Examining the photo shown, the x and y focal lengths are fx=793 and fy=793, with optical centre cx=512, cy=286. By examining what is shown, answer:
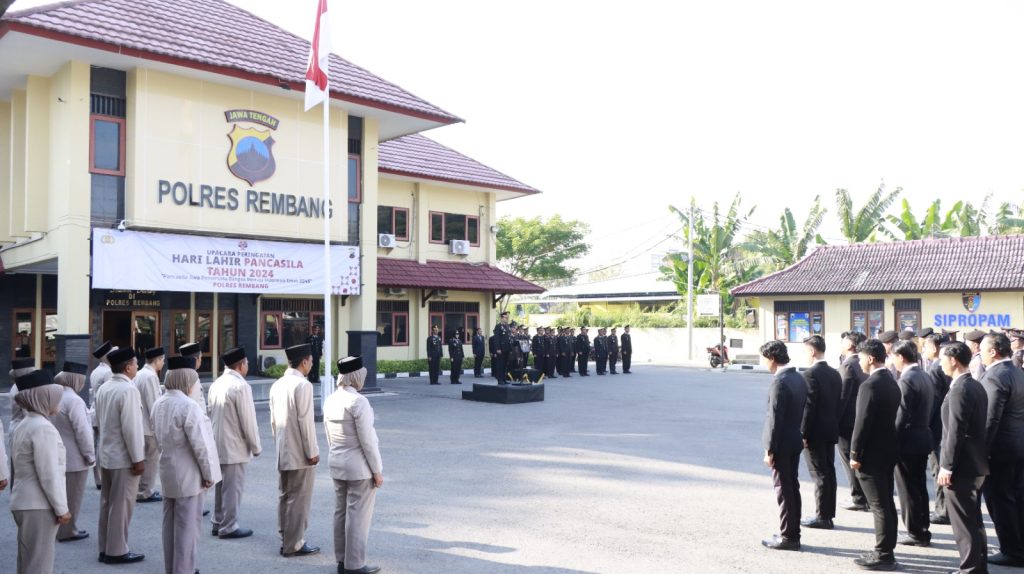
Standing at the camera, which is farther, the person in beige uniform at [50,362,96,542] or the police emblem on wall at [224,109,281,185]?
Result: the police emblem on wall at [224,109,281,185]

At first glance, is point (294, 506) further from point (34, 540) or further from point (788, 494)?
point (788, 494)

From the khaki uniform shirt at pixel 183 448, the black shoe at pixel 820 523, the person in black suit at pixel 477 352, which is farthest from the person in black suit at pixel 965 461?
the person in black suit at pixel 477 352

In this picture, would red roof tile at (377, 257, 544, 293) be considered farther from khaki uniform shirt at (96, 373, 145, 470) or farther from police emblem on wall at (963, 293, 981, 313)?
khaki uniform shirt at (96, 373, 145, 470)

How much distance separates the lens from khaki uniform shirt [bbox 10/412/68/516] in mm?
5125

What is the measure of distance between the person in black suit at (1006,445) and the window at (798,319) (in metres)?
23.4

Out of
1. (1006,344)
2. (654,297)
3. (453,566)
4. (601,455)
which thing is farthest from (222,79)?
(654,297)

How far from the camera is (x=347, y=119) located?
18.4m

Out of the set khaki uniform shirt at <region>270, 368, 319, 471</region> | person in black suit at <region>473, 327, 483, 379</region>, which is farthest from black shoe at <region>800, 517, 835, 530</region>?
person in black suit at <region>473, 327, 483, 379</region>

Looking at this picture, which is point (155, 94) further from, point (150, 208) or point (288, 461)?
point (288, 461)

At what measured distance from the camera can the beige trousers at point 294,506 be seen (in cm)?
636

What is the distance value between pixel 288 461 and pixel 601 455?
5.47 meters

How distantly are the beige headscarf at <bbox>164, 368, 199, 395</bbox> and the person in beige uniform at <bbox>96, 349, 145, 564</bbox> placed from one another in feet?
2.36

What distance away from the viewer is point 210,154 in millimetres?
16328

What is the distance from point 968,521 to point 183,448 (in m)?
5.83
